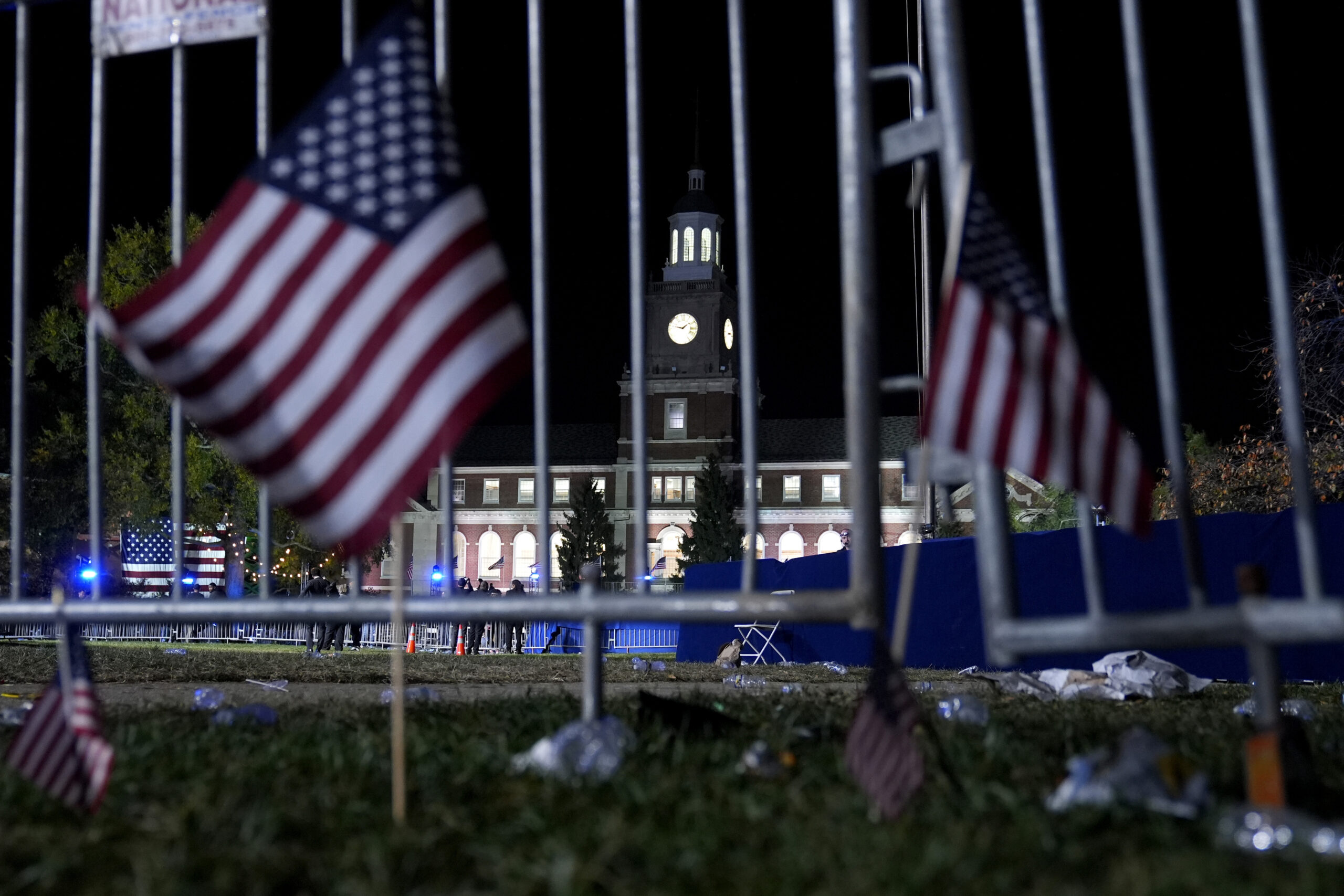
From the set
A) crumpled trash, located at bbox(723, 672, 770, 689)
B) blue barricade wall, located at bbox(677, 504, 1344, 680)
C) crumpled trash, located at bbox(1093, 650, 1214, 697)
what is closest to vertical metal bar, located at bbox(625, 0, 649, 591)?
crumpled trash, located at bbox(723, 672, 770, 689)

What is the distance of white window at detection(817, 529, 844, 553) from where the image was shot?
265ft

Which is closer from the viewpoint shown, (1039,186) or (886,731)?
(886,731)

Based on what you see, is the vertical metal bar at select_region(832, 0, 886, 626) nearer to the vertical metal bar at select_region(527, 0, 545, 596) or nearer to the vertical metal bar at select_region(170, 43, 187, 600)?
the vertical metal bar at select_region(527, 0, 545, 596)

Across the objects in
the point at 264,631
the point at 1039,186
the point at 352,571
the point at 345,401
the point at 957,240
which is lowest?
the point at 264,631

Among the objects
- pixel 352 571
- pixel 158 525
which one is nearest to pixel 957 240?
pixel 352 571

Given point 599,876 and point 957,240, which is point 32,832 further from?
point 957,240

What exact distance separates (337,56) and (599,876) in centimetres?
360

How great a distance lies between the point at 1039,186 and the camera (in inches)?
121

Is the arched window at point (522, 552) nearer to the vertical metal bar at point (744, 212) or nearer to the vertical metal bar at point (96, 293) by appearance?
the vertical metal bar at point (96, 293)

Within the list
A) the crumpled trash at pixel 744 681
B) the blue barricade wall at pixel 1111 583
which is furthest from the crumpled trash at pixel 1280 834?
the blue barricade wall at pixel 1111 583

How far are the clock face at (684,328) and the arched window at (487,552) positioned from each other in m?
20.2

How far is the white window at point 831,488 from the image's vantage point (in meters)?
83.2

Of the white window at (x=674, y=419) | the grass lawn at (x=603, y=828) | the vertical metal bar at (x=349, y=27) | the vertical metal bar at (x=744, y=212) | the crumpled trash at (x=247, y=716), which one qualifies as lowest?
the crumpled trash at (x=247, y=716)

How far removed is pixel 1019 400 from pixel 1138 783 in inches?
33.0
